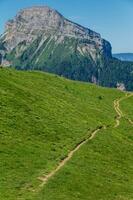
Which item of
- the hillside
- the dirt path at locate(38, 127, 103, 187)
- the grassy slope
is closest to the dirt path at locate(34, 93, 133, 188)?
the dirt path at locate(38, 127, 103, 187)

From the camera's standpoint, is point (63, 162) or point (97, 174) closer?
point (97, 174)

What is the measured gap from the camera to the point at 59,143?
65062 mm

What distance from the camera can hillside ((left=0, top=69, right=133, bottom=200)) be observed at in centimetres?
4803

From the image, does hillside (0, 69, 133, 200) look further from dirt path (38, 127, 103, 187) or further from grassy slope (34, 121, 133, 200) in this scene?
dirt path (38, 127, 103, 187)

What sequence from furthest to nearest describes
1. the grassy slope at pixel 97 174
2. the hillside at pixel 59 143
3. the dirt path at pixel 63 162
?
the dirt path at pixel 63 162
the hillside at pixel 59 143
the grassy slope at pixel 97 174

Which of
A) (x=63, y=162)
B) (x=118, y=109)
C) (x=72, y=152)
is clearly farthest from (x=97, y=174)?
(x=118, y=109)

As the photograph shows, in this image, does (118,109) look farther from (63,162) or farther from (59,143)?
(63,162)

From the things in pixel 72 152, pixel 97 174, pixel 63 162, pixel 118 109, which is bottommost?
pixel 97 174

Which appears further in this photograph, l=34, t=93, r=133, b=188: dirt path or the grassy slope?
l=34, t=93, r=133, b=188: dirt path

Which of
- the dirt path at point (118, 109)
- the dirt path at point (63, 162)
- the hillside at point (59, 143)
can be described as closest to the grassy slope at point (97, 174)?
the hillside at point (59, 143)

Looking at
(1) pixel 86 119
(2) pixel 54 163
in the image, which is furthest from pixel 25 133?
(1) pixel 86 119

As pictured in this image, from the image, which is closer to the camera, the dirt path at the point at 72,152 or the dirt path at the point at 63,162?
the dirt path at the point at 63,162

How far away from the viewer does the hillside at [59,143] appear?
4803 centimetres

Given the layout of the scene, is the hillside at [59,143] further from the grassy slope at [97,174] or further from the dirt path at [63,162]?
the dirt path at [63,162]
